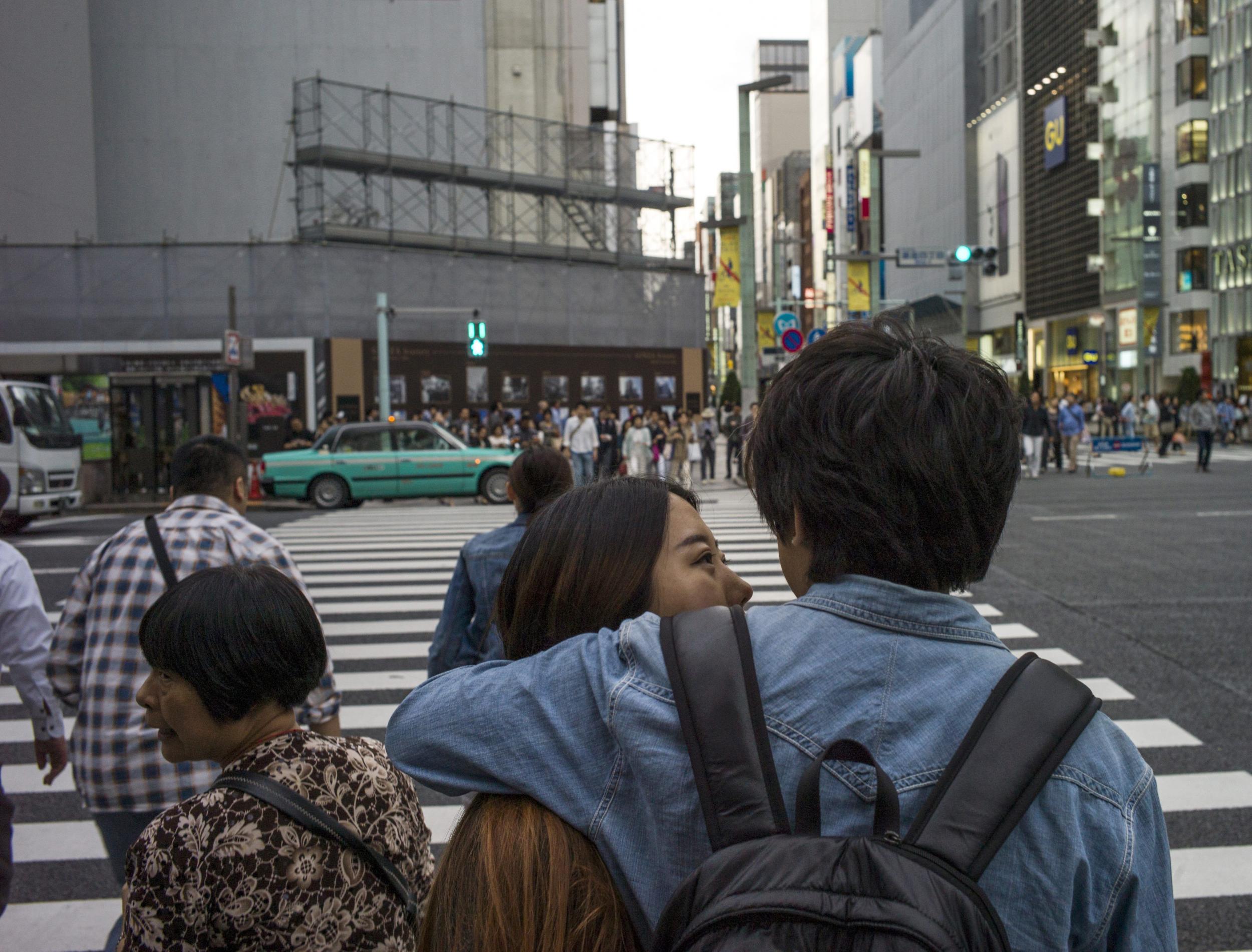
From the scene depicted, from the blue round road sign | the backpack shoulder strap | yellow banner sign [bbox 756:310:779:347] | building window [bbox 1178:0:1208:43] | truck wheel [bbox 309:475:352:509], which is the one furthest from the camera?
building window [bbox 1178:0:1208:43]

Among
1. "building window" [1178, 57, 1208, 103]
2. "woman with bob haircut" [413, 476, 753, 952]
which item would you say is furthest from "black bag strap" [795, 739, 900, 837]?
"building window" [1178, 57, 1208, 103]

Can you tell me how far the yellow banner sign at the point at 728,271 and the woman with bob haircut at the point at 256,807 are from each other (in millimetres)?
22988

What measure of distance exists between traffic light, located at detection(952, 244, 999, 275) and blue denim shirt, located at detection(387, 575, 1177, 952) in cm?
2888

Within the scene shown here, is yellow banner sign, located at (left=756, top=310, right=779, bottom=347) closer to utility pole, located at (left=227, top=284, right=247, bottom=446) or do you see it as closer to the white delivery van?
utility pole, located at (left=227, top=284, right=247, bottom=446)

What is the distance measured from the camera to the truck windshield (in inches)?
789

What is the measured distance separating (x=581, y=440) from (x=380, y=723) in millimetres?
18176

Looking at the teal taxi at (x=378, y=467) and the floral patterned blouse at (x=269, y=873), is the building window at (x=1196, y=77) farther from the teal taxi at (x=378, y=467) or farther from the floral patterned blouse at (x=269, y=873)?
the floral patterned blouse at (x=269, y=873)

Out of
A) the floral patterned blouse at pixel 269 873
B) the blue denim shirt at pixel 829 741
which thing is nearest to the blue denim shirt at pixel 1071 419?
the floral patterned blouse at pixel 269 873

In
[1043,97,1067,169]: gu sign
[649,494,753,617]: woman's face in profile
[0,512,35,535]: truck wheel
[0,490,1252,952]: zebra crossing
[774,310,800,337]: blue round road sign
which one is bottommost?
[0,490,1252,952]: zebra crossing

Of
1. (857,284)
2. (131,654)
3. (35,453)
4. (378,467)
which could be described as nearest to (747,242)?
(857,284)

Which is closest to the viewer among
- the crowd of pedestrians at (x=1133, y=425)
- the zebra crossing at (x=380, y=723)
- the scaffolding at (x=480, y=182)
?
the zebra crossing at (x=380, y=723)

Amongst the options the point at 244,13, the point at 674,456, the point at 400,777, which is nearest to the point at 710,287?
the point at 244,13

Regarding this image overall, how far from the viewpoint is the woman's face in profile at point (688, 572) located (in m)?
1.74

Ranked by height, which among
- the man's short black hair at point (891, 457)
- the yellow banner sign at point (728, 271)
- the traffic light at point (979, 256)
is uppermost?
the traffic light at point (979, 256)
